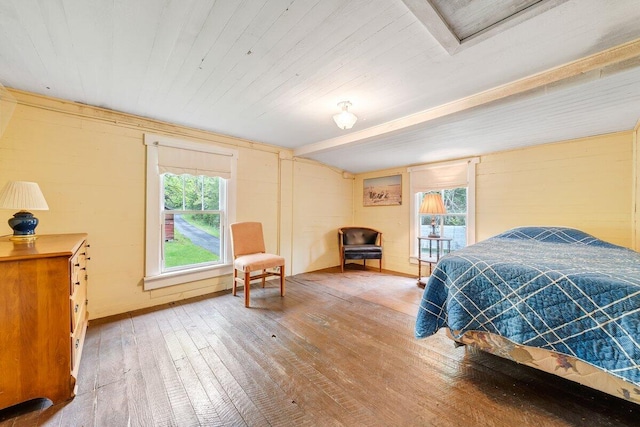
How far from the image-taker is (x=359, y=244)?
16.5 feet

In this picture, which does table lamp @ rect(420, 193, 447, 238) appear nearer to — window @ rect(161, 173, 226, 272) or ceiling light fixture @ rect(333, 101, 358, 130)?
ceiling light fixture @ rect(333, 101, 358, 130)

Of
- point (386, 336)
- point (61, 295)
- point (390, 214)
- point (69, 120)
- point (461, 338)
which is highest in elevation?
point (69, 120)

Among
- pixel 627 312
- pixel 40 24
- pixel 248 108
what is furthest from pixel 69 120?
pixel 627 312

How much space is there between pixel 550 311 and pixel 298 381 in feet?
5.25

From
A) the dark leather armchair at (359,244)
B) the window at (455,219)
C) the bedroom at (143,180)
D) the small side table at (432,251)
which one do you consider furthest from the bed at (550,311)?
the dark leather armchair at (359,244)

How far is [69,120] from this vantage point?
2432 mm

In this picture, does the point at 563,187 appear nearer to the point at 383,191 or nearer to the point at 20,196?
the point at 383,191

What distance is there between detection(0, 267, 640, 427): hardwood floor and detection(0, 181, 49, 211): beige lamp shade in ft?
3.94

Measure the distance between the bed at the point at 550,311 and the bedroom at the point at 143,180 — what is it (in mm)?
1272

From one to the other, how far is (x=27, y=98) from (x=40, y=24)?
1.35m

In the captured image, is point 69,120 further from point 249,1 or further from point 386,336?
point 386,336

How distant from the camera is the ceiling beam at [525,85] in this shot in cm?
150

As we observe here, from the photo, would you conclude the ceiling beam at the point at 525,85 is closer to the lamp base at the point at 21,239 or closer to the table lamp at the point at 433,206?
the table lamp at the point at 433,206

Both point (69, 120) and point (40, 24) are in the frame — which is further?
point (69, 120)
